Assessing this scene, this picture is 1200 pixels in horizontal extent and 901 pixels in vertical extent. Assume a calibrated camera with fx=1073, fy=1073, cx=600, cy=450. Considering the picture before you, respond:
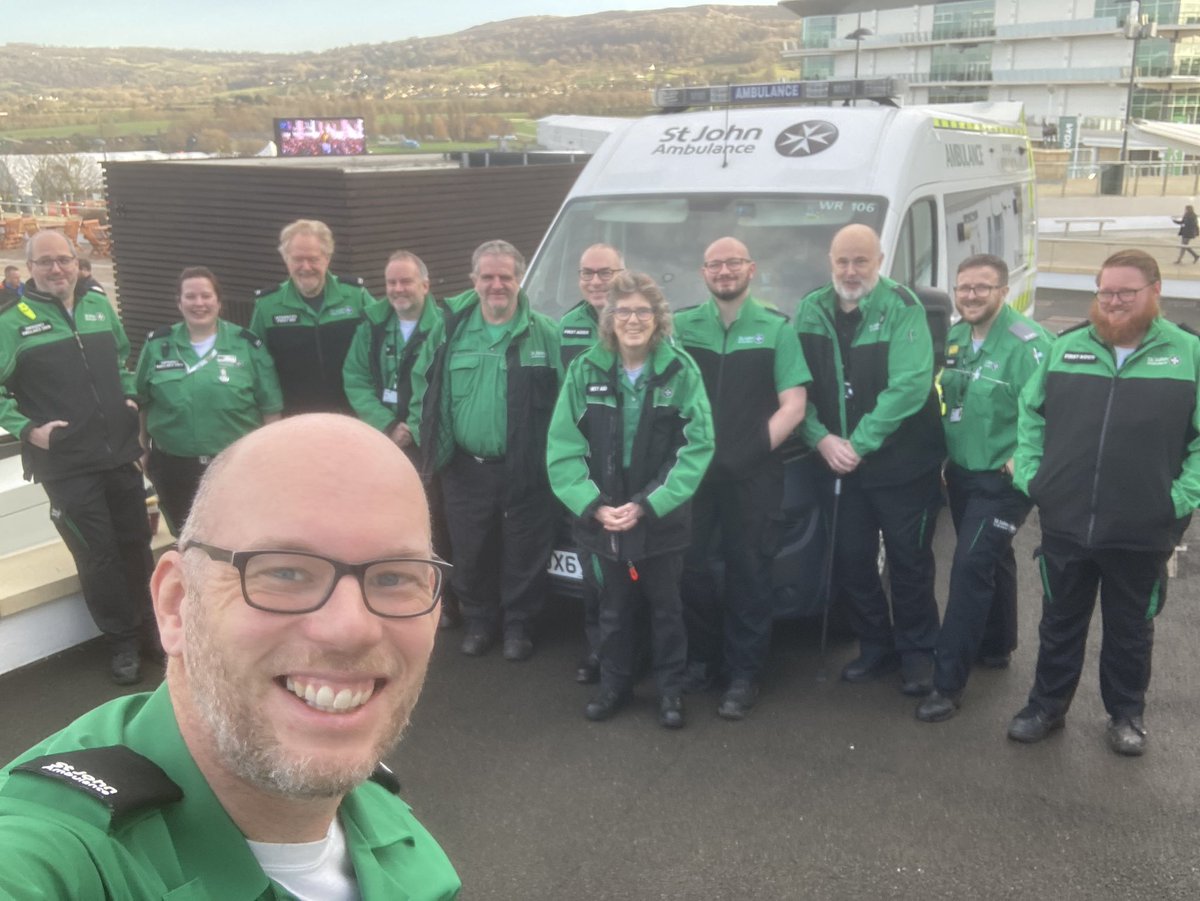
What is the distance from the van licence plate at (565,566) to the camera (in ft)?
17.4

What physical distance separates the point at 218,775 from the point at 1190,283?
75.8 feet

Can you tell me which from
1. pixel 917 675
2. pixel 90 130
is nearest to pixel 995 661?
pixel 917 675

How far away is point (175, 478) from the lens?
5297 millimetres

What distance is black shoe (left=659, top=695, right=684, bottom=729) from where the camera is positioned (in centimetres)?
464

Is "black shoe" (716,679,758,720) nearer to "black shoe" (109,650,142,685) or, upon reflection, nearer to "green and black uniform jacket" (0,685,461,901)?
"black shoe" (109,650,142,685)

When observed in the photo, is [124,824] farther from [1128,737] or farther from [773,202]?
[773,202]

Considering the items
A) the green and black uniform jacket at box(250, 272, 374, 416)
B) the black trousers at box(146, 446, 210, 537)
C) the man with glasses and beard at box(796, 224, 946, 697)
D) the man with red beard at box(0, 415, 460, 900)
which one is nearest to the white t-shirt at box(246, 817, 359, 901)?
the man with red beard at box(0, 415, 460, 900)

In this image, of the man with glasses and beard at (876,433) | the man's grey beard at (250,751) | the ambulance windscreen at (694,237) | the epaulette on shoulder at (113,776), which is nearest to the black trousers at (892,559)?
the man with glasses and beard at (876,433)

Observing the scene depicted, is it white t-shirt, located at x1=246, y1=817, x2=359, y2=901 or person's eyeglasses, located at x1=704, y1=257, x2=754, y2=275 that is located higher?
person's eyeglasses, located at x1=704, y1=257, x2=754, y2=275

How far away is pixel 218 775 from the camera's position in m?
1.24

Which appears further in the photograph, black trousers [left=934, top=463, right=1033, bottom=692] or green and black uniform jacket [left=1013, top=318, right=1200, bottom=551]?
black trousers [left=934, top=463, right=1033, bottom=692]

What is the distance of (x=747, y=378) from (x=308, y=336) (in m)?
2.41

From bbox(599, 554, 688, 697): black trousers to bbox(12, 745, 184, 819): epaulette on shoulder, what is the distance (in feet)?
11.1

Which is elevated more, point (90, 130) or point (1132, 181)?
point (90, 130)
